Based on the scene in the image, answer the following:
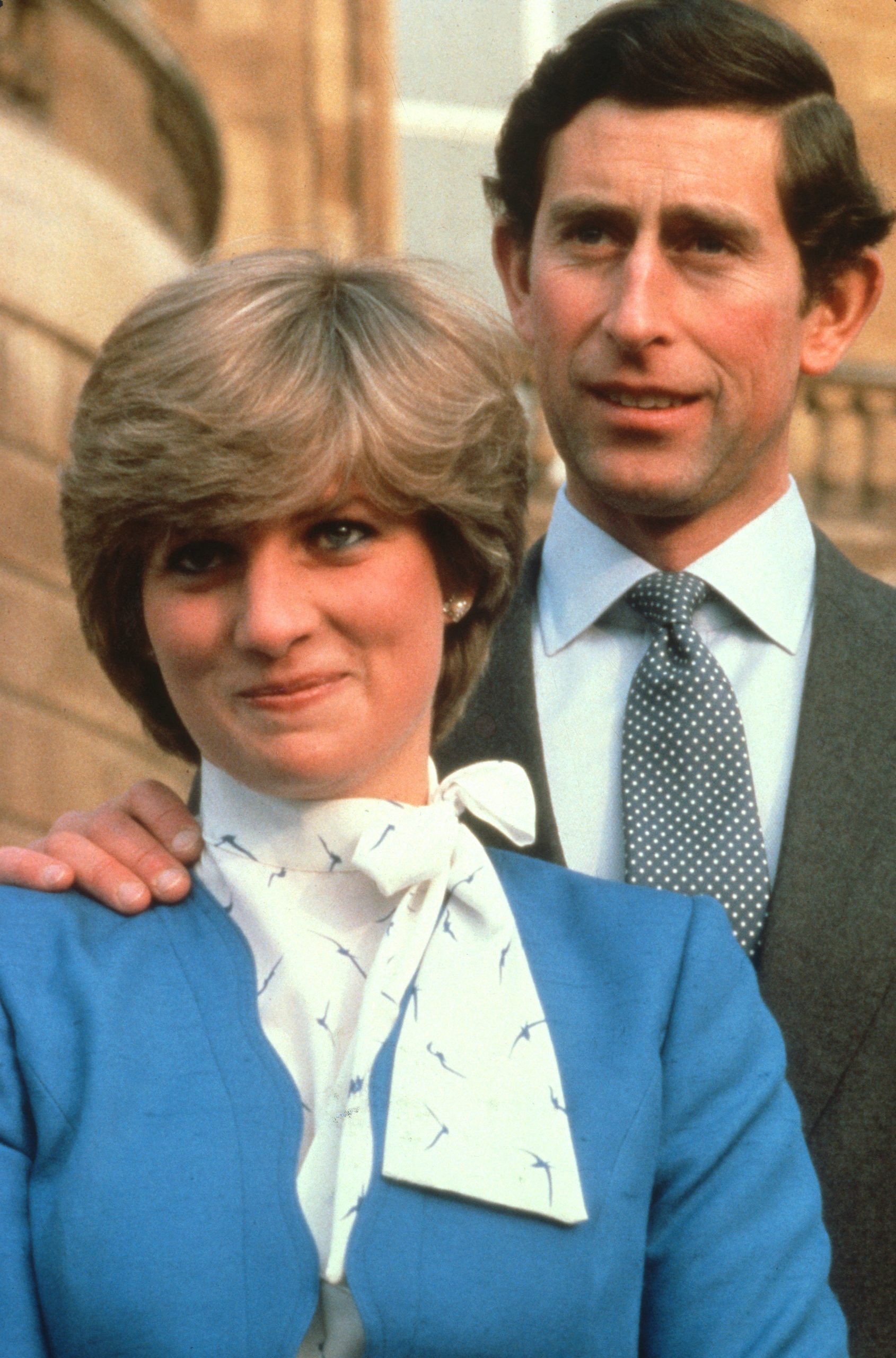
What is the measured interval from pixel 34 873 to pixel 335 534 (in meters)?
0.46

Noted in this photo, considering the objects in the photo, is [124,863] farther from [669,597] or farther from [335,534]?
[669,597]

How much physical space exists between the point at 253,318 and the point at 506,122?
1.30m

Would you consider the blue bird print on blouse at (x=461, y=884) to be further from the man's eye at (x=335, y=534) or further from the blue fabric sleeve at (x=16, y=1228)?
the blue fabric sleeve at (x=16, y=1228)

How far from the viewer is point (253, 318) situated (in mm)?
2006

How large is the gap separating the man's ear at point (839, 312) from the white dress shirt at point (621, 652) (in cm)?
21

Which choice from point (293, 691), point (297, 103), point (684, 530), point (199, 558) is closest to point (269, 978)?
point (293, 691)

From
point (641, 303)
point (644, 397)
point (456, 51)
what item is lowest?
point (644, 397)

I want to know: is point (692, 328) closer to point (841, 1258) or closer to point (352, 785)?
point (352, 785)

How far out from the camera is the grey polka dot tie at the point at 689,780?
256cm

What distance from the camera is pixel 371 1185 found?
191cm

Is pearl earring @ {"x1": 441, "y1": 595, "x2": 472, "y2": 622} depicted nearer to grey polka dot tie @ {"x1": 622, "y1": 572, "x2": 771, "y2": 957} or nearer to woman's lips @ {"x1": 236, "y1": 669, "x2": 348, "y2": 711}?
woman's lips @ {"x1": 236, "y1": 669, "x2": 348, "y2": 711}

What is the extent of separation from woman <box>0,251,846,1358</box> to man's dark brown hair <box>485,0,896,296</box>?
2.83ft

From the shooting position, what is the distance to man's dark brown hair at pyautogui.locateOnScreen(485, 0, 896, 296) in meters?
2.82

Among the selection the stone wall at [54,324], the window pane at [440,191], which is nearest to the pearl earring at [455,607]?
the stone wall at [54,324]
